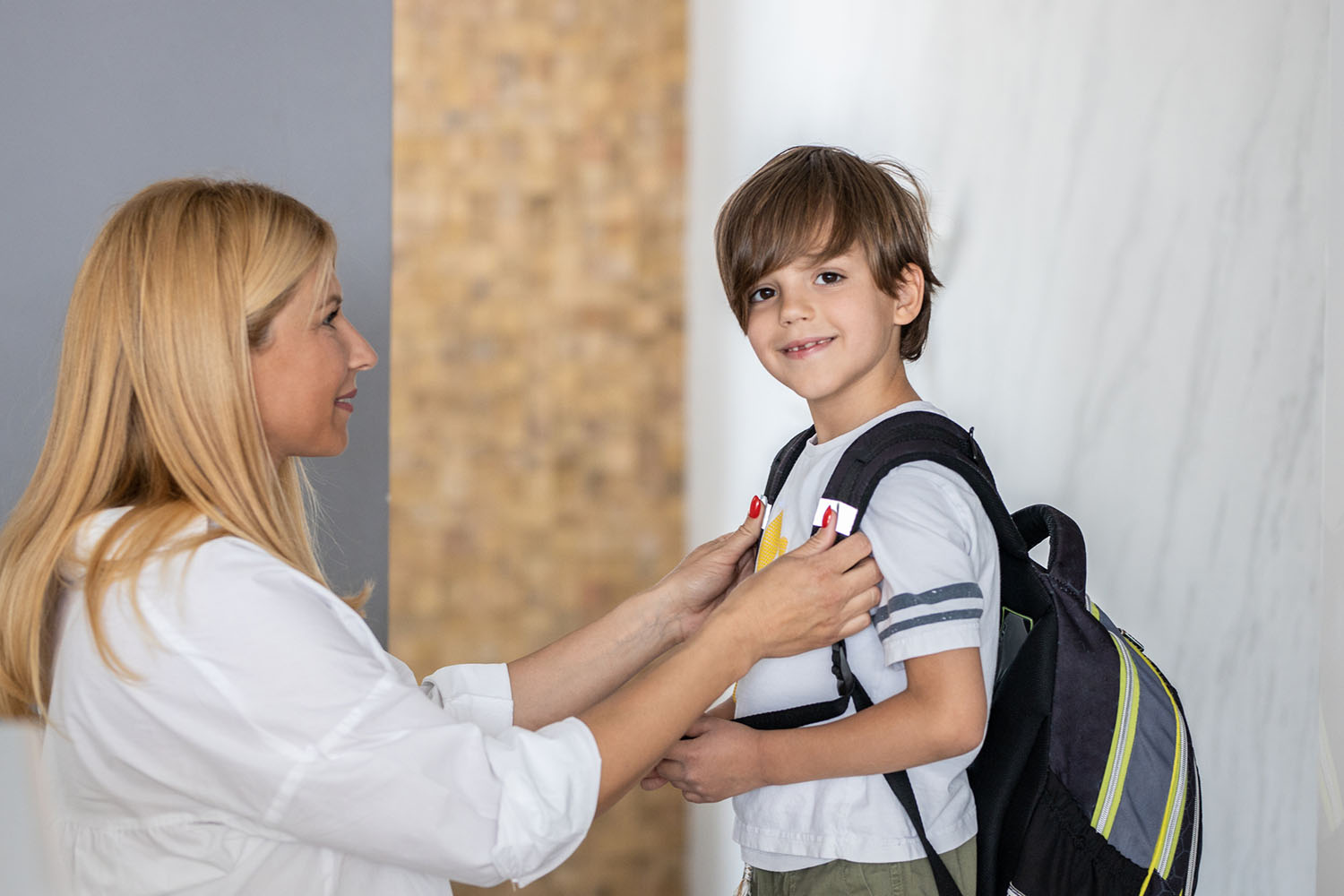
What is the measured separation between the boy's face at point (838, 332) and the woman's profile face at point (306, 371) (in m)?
0.40

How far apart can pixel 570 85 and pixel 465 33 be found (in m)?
0.17

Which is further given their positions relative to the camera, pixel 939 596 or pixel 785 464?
pixel 785 464

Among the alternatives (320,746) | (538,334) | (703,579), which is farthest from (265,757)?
(538,334)

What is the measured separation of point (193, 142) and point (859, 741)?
4.33 ft

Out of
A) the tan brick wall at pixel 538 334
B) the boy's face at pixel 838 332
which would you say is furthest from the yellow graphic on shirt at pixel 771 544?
the tan brick wall at pixel 538 334

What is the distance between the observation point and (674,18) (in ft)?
5.58

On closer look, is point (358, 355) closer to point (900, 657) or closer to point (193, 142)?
point (900, 657)

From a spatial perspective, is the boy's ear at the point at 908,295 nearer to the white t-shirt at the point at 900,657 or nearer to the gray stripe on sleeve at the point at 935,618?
the white t-shirt at the point at 900,657

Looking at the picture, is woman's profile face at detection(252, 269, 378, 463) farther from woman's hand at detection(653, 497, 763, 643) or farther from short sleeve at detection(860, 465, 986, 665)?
short sleeve at detection(860, 465, 986, 665)

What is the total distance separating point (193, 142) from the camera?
1619 mm

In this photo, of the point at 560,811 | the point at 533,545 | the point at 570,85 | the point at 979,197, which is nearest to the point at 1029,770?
the point at 560,811

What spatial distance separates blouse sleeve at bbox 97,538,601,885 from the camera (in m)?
0.77

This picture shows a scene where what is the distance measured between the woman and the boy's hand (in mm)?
73

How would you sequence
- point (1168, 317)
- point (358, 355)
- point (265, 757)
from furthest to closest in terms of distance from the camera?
1. point (1168, 317)
2. point (358, 355)
3. point (265, 757)
